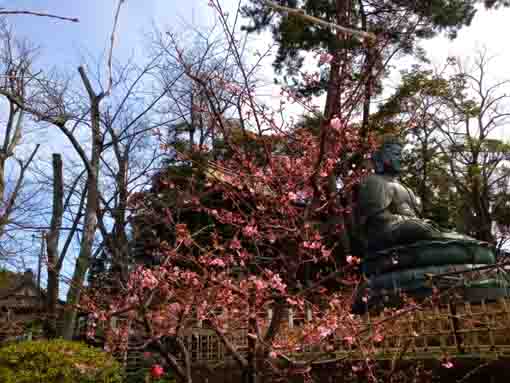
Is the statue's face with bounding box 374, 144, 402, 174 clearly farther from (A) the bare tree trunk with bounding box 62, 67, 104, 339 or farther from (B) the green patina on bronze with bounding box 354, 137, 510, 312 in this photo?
(A) the bare tree trunk with bounding box 62, 67, 104, 339

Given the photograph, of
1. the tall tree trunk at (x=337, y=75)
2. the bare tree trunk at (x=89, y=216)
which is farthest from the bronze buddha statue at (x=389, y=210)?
the tall tree trunk at (x=337, y=75)

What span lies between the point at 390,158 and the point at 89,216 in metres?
7.58

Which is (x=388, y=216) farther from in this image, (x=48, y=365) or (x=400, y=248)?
(x=48, y=365)

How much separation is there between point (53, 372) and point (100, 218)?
17.2 ft

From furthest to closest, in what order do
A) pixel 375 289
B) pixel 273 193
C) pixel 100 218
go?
pixel 100 218, pixel 375 289, pixel 273 193

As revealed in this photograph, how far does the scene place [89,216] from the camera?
10.5m

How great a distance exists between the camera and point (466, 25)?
1451 centimetres

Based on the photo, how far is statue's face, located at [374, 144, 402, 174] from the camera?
451 inches

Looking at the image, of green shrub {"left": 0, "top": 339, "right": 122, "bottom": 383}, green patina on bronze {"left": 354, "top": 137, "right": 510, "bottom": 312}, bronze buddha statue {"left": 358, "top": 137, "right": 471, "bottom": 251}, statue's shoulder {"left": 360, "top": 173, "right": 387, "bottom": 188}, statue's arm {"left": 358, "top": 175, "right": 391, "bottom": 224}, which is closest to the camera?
green shrub {"left": 0, "top": 339, "right": 122, "bottom": 383}

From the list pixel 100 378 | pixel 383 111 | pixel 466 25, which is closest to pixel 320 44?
pixel 383 111

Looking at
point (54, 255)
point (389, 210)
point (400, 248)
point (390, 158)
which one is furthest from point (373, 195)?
point (54, 255)

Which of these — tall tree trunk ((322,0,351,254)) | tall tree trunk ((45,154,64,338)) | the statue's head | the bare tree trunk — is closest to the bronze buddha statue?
the statue's head

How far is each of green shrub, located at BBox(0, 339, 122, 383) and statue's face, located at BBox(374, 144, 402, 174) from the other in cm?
794

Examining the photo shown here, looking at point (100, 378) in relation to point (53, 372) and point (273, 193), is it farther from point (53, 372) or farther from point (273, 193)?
point (273, 193)
